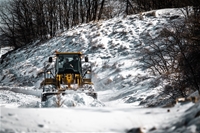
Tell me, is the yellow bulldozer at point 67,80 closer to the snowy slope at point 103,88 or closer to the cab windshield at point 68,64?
the cab windshield at point 68,64

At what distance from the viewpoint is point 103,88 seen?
66.1 ft

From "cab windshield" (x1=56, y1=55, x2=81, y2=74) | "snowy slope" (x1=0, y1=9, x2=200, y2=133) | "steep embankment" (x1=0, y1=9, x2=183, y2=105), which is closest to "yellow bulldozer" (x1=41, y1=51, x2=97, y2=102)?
"cab windshield" (x1=56, y1=55, x2=81, y2=74)

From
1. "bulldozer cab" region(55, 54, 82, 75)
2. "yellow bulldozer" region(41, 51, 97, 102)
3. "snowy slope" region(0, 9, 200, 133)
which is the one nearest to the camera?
"snowy slope" region(0, 9, 200, 133)

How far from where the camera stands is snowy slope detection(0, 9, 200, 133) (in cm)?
604

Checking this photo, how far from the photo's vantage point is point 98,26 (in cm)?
2911

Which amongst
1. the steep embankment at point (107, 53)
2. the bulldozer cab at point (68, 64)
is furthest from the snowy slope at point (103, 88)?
the bulldozer cab at point (68, 64)

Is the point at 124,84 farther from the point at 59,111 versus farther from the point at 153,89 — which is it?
the point at 59,111

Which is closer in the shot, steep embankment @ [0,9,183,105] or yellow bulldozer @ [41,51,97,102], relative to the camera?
yellow bulldozer @ [41,51,97,102]

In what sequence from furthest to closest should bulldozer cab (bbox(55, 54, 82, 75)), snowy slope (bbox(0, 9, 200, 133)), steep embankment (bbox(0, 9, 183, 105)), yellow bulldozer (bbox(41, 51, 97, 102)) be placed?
steep embankment (bbox(0, 9, 183, 105)), bulldozer cab (bbox(55, 54, 82, 75)), yellow bulldozer (bbox(41, 51, 97, 102)), snowy slope (bbox(0, 9, 200, 133))

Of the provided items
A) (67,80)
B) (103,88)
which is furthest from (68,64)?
(103,88)

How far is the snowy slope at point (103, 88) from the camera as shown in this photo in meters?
6.04

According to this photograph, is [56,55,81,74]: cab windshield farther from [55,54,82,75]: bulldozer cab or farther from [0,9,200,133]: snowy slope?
[0,9,200,133]: snowy slope

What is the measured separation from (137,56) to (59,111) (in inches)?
663

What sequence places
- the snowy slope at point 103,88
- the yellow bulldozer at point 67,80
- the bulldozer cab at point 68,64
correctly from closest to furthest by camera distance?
the snowy slope at point 103,88
the yellow bulldozer at point 67,80
the bulldozer cab at point 68,64
